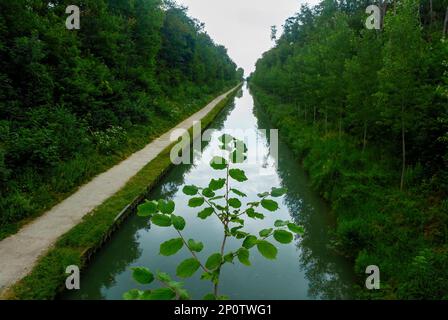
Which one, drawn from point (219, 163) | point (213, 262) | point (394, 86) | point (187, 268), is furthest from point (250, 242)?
point (394, 86)

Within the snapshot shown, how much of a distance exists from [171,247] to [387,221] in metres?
8.08

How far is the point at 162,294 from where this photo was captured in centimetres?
177

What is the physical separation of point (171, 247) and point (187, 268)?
0.15 meters

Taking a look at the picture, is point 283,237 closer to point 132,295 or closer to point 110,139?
point 132,295

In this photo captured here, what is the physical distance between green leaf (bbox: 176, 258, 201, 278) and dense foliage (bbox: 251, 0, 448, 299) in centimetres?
556

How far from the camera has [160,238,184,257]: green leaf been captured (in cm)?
189

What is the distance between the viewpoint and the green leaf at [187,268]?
6.15 ft

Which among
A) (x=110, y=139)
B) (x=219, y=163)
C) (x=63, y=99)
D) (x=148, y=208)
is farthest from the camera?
(x=110, y=139)

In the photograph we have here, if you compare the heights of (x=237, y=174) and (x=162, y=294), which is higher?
(x=237, y=174)

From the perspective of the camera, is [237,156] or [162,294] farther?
[237,156]

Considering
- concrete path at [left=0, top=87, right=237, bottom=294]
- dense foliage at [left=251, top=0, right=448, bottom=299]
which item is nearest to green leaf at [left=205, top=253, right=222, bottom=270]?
dense foliage at [left=251, top=0, right=448, bottom=299]

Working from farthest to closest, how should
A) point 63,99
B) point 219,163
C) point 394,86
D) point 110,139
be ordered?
point 110,139 → point 63,99 → point 394,86 → point 219,163

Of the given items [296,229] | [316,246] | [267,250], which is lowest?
[316,246]

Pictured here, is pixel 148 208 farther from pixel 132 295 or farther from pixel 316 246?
pixel 316 246
